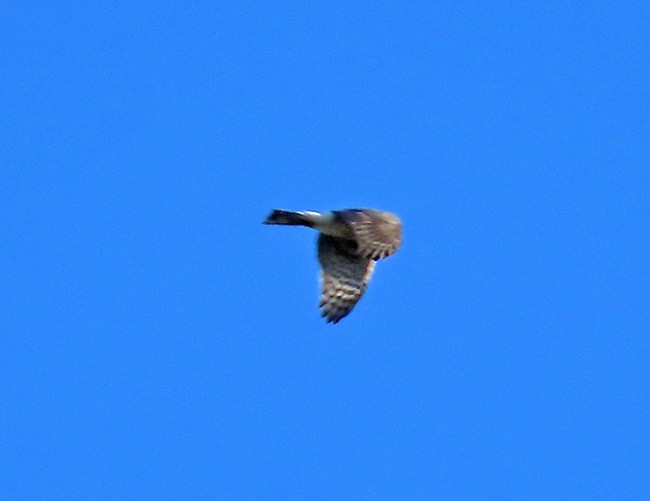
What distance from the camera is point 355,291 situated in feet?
63.1

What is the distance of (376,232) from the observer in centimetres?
1817

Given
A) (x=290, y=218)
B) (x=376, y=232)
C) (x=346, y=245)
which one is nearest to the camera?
(x=376, y=232)

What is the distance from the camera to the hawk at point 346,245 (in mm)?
18141

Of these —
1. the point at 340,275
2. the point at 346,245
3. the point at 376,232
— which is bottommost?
the point at 376,232

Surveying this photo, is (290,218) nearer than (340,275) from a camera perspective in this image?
Yes

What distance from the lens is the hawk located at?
1814 centimetres

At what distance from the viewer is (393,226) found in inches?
718

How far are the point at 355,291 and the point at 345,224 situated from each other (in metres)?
0.93

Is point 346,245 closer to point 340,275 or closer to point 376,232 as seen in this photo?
point 340,275

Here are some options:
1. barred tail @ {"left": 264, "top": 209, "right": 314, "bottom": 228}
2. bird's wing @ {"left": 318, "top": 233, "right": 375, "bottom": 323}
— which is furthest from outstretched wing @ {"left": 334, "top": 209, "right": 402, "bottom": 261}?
bird's wing @ {"left": 318, "top": 233, "right": 375, "bottom": 323}

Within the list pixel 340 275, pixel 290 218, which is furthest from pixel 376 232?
pixel 340 275

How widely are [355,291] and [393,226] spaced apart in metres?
1.22

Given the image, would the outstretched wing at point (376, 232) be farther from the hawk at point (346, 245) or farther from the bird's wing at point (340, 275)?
the bird's wing at point (340, 275)

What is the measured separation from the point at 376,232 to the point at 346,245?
43.4 inches
